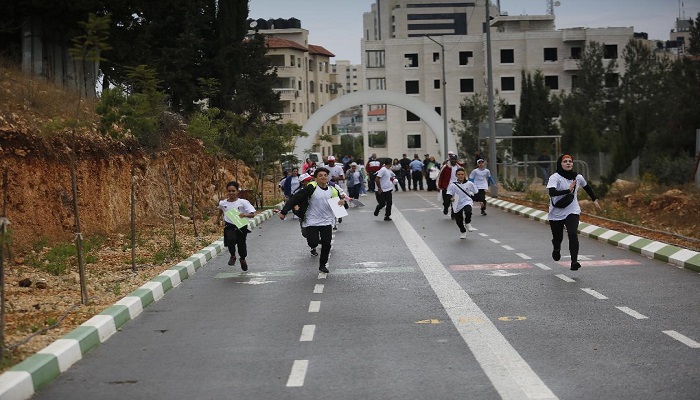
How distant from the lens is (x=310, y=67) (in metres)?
124

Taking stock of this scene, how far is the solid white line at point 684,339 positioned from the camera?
9680mm

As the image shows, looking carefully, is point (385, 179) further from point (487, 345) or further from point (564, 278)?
point (487, 345)

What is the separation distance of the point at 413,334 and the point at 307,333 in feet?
3.60

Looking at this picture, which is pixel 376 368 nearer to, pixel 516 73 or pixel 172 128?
pixel 172 128

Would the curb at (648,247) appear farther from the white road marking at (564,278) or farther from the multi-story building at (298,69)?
the multi-story building at (298,69)

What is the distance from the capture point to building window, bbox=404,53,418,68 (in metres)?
99.1

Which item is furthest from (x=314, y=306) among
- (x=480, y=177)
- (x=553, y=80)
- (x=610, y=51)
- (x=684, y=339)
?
(x=610, y=51)

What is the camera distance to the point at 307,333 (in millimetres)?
10914

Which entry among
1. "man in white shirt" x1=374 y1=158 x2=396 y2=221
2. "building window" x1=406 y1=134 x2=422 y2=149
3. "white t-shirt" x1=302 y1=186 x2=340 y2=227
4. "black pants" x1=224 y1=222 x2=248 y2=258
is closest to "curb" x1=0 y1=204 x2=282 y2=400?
"black pants" x1=224 y1=222 x2=248 y2=258

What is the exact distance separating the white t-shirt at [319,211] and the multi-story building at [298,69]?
87.9 metres

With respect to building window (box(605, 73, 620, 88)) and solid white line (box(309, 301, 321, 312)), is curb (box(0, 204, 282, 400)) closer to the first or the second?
solid white line (box(309, 301, 321, 312))

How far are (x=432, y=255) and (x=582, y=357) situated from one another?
10625 millimetres

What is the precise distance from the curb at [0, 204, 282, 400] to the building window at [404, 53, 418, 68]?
84.0 m

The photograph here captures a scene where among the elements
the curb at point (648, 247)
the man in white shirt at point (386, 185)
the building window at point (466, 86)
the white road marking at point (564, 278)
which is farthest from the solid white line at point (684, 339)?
the building window at point (466, 86)
